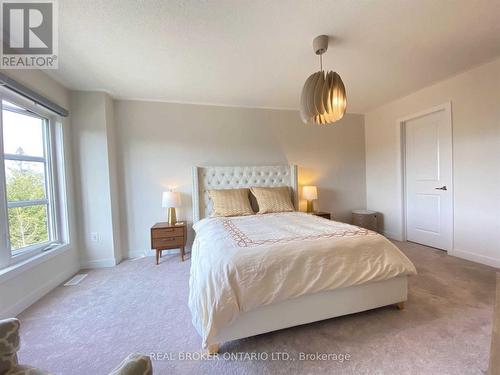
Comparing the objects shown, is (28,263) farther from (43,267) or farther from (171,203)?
(171,203)

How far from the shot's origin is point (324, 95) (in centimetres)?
182

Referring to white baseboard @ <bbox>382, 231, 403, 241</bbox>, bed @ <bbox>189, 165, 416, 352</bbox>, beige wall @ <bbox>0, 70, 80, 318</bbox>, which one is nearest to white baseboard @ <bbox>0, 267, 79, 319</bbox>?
beige wall @ <bbox>0, 70, 80, 318</bbox>

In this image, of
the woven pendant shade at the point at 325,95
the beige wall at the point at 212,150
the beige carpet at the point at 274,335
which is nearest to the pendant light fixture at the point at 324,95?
the woven pendant shade at the point at 325,95

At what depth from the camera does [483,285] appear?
7.06ft

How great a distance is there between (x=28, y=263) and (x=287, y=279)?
2.45m

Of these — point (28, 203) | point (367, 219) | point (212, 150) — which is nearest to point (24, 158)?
point (28, 203)

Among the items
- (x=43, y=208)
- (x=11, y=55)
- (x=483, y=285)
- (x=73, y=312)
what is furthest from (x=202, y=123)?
(x=483, y=285)

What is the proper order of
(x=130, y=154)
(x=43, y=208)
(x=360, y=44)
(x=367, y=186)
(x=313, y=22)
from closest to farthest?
(x=313, y=22) → (x=360, y=44) → (x=43, y=208) → (x=130, y=154) → (x=367, y=186)

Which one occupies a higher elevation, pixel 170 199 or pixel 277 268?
pixel 170 199

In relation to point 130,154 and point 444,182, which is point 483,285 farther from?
point 130,154

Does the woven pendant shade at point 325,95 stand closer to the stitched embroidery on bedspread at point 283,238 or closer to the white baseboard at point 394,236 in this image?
the stitched embroidery on bedspread at point 283,238

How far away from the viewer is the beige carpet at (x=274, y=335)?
4.29 feet

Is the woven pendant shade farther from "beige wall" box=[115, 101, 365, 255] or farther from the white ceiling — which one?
"beige wall" box=[115, 101, 365, 255]

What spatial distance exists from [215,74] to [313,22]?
1.26 metres
